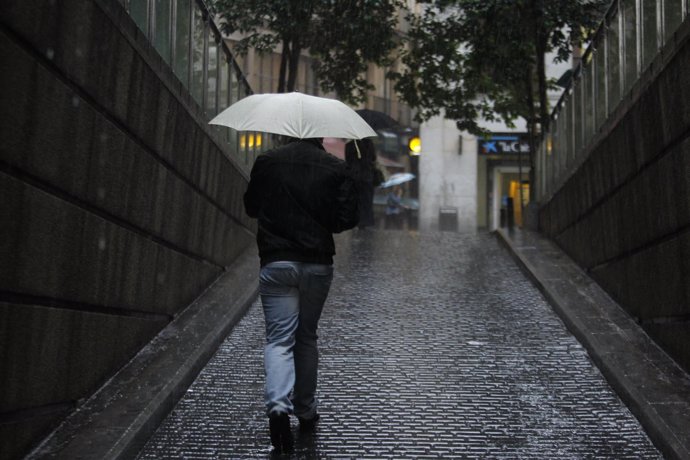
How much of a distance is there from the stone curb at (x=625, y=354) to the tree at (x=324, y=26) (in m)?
7.14

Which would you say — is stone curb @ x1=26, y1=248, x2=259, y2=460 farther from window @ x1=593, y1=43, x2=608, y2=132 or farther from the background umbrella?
the background umbrella

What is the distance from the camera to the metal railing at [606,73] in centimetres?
856

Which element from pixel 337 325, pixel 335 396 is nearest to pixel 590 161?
pixel 337 325

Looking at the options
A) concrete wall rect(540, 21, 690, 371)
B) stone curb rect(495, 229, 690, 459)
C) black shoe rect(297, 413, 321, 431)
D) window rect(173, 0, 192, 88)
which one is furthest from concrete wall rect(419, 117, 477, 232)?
black shoe rect(297, 413, 321, 431)

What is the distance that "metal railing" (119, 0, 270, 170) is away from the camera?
845 cm

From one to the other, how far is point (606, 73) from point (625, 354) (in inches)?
185

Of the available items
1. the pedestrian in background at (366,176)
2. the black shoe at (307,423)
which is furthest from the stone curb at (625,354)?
the pedestrian in background at (366,176)

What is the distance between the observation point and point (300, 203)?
19.5ft

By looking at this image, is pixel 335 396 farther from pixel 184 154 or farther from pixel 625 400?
pixel 184 154

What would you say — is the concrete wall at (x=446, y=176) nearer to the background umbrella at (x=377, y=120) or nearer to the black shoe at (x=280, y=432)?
the background umbrella at (x=377, y=120)

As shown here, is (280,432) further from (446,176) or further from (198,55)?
(446,176)

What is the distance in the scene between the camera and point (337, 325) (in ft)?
30.2

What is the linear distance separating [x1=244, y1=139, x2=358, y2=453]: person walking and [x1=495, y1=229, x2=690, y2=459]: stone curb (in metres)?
2.10

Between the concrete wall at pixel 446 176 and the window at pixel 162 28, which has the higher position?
the concrete wall at pixel 446 176
